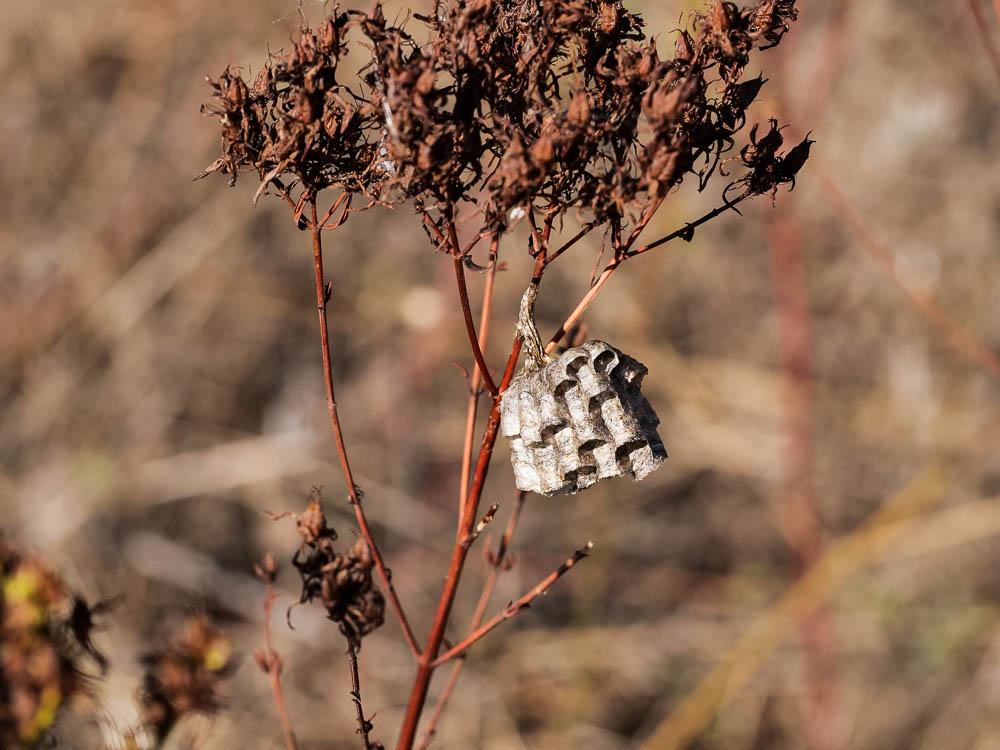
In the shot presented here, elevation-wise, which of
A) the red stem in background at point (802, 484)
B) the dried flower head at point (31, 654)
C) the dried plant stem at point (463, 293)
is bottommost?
the dried flower head at point (31, 654)

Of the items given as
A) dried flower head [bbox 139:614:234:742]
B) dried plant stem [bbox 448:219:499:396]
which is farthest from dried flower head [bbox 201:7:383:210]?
dried flower head [bbox 139:614:234:742]

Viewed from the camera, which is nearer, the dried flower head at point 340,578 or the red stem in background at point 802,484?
the dried flower head at point 340,578

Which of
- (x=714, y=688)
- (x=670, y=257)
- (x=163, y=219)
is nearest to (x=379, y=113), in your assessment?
(x=714, y=688)

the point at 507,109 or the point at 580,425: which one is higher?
the point at 507,109

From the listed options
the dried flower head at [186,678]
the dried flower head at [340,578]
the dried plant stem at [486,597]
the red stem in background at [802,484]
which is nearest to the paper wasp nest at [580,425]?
the dried plant stem at [486,597]

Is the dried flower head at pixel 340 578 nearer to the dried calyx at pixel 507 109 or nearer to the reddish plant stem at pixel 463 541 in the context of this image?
the reddish plant stem at pixel 463 541

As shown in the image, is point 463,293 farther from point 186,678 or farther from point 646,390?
point 646,390

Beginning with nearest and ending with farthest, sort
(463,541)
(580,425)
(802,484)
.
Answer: (580,425) < (463,541) < (802,484)

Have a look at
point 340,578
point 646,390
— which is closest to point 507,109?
point 340,578
